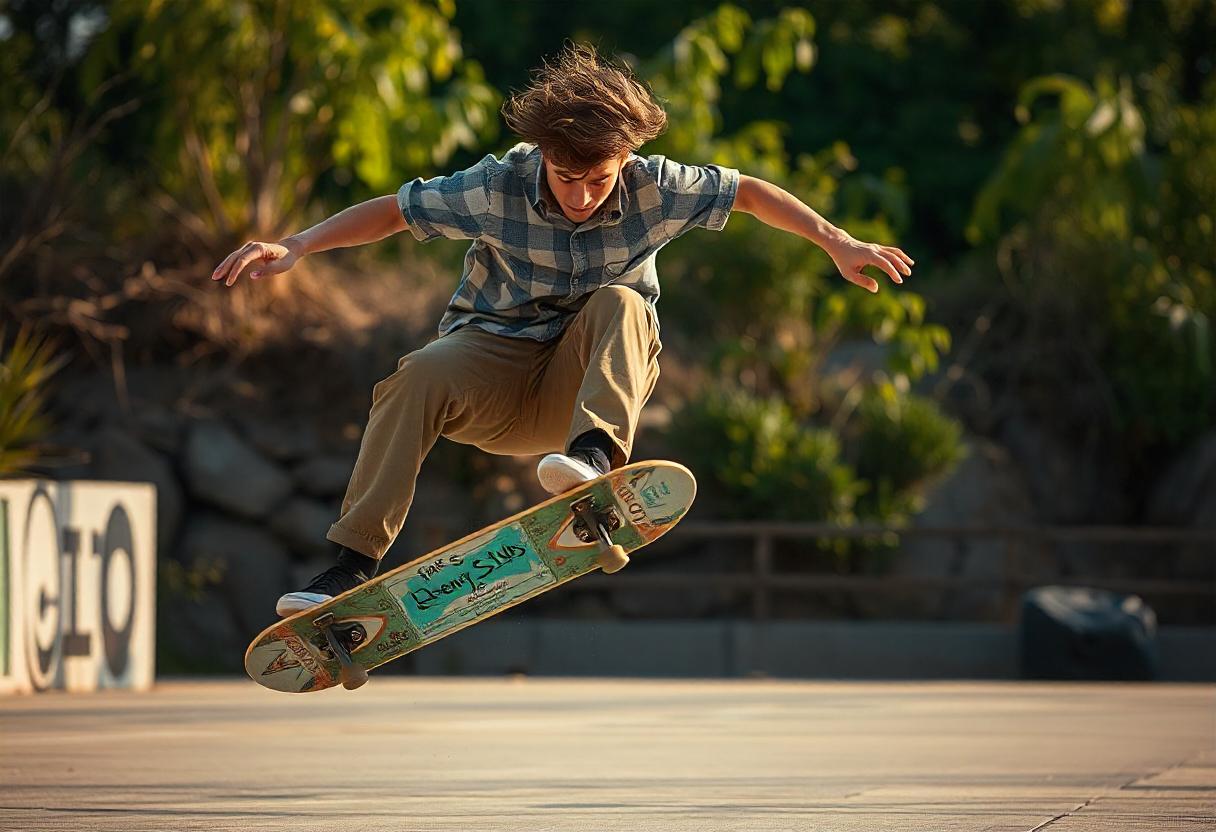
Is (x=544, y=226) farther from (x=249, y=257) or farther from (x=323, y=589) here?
(x=323, y=589)

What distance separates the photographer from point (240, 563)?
16.4m

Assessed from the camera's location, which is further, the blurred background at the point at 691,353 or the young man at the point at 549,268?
the blurred background at the point at 691,353

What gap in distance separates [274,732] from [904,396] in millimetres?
10518

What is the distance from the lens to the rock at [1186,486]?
59.4 ft

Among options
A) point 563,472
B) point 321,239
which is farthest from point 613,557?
point 321,239

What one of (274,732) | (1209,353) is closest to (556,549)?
(274,732)

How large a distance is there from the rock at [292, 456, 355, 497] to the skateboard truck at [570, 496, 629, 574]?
12133mm

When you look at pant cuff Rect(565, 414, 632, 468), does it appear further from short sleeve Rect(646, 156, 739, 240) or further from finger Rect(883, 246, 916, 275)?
finger Rect(883, 246, 916, 275)

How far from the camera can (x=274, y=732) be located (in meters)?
7.69

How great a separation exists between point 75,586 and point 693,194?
6.85m

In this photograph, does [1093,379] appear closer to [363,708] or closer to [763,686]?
[763,686]

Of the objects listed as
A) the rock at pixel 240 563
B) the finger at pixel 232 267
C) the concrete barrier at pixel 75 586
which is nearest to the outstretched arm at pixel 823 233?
the finger at pixel 232 267

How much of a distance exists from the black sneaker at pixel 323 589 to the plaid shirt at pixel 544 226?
0.81 m

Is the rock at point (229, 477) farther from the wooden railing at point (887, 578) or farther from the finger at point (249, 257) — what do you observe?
the finger at point (249, 257)
